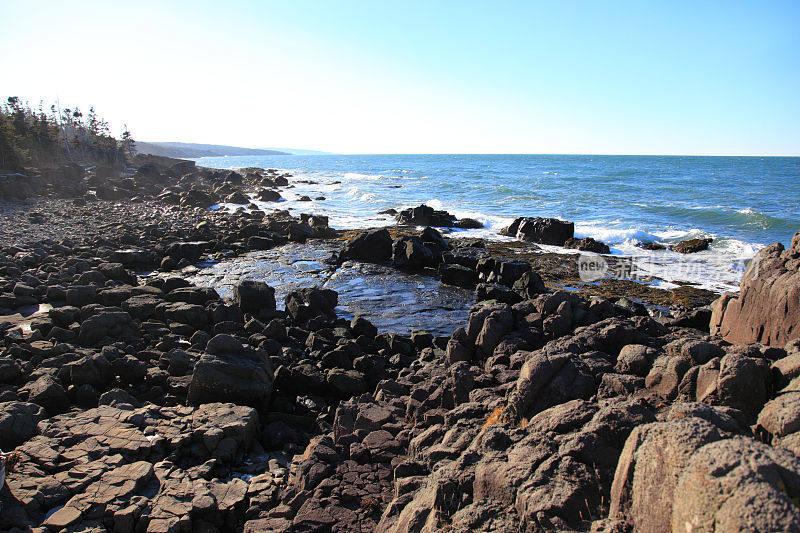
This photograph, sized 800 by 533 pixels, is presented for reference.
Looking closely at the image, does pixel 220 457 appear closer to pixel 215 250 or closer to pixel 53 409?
pixel 53 409

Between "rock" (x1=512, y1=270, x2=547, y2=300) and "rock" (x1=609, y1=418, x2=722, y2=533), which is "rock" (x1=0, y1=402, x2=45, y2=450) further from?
"rock" (x1=512, y1=270, x2=547, y2=300)

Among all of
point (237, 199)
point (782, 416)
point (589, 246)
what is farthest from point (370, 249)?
point (237, 199)

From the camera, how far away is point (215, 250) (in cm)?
2588

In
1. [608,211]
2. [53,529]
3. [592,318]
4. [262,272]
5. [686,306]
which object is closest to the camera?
[53,529]

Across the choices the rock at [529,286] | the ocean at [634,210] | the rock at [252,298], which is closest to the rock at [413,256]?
the rock at [529,286]

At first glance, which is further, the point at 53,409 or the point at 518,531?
the point at 53,409

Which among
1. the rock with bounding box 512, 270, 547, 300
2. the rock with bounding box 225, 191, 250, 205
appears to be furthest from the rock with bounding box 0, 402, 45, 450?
the rock with bounding box 225, 191, 250, 205

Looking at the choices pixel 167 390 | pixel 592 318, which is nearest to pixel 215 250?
pixel 167 390

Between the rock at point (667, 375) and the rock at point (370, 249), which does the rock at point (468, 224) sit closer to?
the rock at point (370, 249)

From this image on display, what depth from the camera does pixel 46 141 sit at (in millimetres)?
64062

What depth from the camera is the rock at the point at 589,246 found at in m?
26.5

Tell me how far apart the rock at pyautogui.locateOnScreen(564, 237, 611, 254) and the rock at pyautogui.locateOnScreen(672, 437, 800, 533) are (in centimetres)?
2473

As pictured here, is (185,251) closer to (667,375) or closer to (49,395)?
(49,395)

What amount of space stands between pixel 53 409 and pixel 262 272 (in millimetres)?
13884
